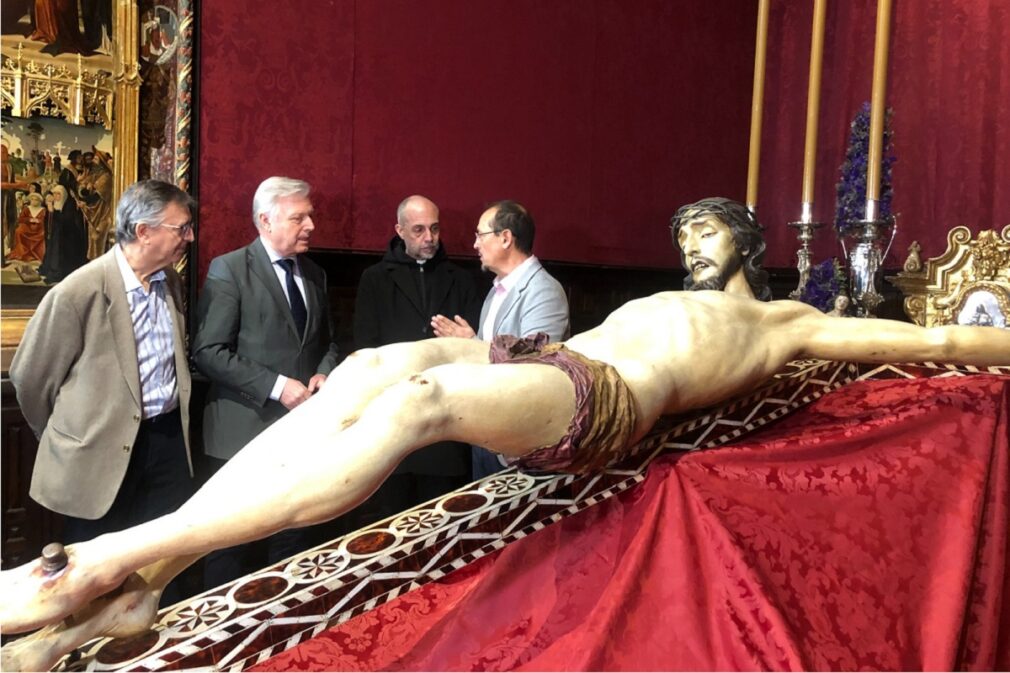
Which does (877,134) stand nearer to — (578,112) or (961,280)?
(961,280)

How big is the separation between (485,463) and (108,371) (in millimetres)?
1245

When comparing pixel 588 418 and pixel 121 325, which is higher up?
pixel 121 325

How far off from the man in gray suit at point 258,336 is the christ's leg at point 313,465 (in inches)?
41.3

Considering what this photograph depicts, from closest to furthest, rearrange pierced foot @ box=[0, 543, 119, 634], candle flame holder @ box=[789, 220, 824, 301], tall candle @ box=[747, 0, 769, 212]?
pierced foot @ box=[0, 543, 119, 634] < candle flame holder @ box=[789, 220, 824, 301] < tall candle @ box=[747, 0, 769, 212]

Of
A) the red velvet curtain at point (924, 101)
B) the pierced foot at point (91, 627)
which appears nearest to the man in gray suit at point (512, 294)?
the pierced foot at point (91, 627)

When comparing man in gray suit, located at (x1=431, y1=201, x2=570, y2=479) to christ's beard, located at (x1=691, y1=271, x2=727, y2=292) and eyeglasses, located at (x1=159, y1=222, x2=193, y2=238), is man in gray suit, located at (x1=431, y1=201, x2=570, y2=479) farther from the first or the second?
eyeglasses, located at (x1=159, y1=222, x2=193, y2=238)

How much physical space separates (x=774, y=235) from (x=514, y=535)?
391cm

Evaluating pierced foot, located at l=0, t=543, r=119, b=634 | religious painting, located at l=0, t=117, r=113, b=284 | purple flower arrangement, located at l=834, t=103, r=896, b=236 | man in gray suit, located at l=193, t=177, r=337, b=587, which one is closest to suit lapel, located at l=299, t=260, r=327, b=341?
man in gray suit, located at l=193, t=177, r=337, b=587

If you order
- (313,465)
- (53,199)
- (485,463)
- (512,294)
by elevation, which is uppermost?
(53,199)

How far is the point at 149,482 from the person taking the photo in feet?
8.32

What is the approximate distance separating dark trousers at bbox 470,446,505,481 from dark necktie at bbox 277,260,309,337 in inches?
28.9

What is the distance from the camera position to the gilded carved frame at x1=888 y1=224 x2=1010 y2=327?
322cm

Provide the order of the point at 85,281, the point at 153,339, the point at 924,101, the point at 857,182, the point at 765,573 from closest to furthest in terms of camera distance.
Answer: the point at 765,573
the point at 85,281
the point at 153,339
the point at 857,182
the point at 924,101

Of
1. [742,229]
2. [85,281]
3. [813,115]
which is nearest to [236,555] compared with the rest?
[85,281]
